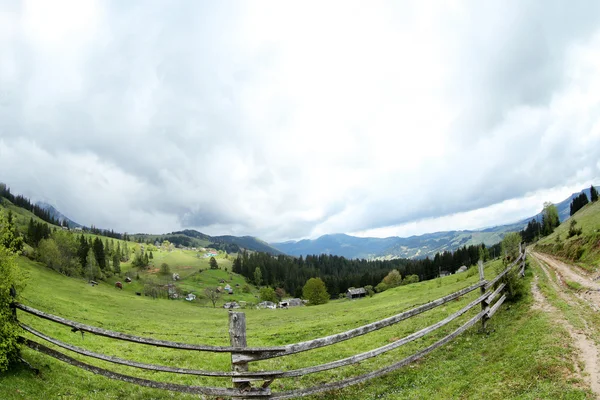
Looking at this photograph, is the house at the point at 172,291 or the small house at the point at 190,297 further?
the small house at the point at 190,297

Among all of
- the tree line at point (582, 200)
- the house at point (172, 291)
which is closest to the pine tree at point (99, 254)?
the house at point (172, 291)

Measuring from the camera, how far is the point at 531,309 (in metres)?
14.9

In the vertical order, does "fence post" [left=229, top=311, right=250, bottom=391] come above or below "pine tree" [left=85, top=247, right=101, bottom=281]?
above

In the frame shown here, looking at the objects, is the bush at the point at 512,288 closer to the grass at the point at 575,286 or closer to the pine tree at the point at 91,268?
the grass at the point at 575,286

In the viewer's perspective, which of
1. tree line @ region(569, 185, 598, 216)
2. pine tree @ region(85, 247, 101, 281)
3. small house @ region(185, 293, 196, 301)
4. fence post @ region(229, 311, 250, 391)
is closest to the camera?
fence post @ region(229, 311, 250, 391)

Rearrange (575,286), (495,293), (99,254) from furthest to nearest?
(99,254), (575,286), (495,293)

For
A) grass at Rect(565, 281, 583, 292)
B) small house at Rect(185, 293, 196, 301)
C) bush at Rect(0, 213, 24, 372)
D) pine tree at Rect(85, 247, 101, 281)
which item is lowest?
small house at Rect(185, 293, 196, 301)

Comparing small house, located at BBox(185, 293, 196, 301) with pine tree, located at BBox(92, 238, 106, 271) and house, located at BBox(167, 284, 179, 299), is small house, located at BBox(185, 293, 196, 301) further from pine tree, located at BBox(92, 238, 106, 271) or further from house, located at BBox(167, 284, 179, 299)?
pine tree, located at BBox(92, 238, 106, 271)

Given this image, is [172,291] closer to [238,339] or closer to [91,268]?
[91,268]

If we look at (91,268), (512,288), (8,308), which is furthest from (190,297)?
(8,308)

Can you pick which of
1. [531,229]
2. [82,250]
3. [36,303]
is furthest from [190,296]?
[531,229]

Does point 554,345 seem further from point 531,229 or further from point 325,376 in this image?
point 531,229

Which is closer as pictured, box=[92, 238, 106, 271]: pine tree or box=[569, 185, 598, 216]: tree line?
box=[92, 238, 106, 271]: pine tree

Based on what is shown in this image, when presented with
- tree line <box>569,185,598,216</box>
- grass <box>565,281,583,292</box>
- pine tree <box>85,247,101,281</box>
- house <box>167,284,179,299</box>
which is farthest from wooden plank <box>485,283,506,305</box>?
tree line <box>569,185,598,216</box>
